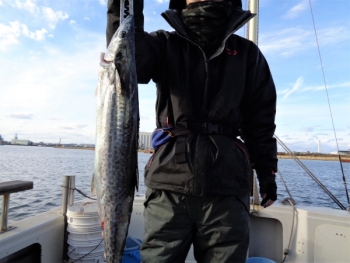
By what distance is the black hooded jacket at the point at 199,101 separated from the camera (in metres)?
1.74

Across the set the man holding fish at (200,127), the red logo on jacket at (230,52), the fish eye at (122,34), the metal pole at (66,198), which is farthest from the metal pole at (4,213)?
the red logo on jacket at (230,52)

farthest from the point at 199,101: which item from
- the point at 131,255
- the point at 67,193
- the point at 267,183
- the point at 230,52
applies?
the point at 67,193

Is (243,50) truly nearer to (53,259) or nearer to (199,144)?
(199,144)

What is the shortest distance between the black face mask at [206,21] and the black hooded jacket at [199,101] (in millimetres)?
71

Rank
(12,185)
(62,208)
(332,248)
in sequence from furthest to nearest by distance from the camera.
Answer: (62,208), (332,248), (12,185)

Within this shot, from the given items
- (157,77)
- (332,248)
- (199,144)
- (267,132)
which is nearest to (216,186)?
(199,144)

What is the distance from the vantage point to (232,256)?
68.1 inches

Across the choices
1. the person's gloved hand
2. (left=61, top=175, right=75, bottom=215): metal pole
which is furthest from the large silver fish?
(left=61, top=175, right=75, bottom=215): metal pole

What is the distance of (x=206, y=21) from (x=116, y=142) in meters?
1.11

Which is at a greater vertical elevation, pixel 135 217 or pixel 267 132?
pixel 267 132

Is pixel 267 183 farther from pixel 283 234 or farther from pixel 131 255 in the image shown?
pixel 131 255

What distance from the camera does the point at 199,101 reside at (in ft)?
6.26

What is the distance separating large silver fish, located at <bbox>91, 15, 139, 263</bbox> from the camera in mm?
1765

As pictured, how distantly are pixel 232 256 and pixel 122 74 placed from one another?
4.63 feet
